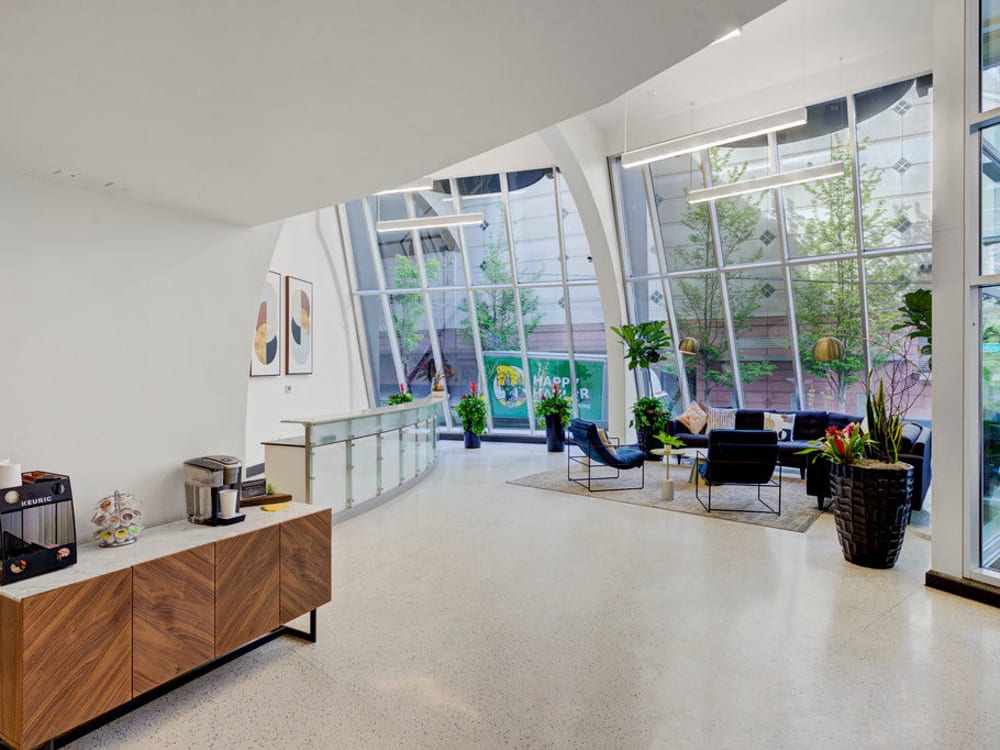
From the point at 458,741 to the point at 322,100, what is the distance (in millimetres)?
2693

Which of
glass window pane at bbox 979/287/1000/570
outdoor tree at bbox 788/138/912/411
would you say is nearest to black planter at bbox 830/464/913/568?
glass window pane at bbox 979/287/1000/570

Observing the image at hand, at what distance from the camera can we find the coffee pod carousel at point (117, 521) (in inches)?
108

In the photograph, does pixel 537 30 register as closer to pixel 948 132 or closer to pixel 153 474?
pixel 153 474

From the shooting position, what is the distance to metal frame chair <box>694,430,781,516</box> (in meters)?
6.46

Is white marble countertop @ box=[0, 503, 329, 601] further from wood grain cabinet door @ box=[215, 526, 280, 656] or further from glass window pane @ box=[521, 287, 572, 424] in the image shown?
glass window pane @ box=[521, 287, 572, 424]

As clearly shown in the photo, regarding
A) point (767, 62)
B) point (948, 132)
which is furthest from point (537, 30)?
point (767, 62)

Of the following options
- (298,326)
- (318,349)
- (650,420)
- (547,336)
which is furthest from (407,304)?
(650,420)

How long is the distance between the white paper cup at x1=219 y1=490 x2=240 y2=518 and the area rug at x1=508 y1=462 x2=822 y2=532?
4865 millimetres

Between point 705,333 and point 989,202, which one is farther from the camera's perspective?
point 705,333

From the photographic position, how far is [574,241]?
10594 millimetres

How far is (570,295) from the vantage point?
35.8ft

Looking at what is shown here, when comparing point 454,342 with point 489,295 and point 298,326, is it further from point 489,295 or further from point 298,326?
point 298,326

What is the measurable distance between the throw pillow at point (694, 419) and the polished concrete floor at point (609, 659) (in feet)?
13.7

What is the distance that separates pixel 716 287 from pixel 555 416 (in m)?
3.56
